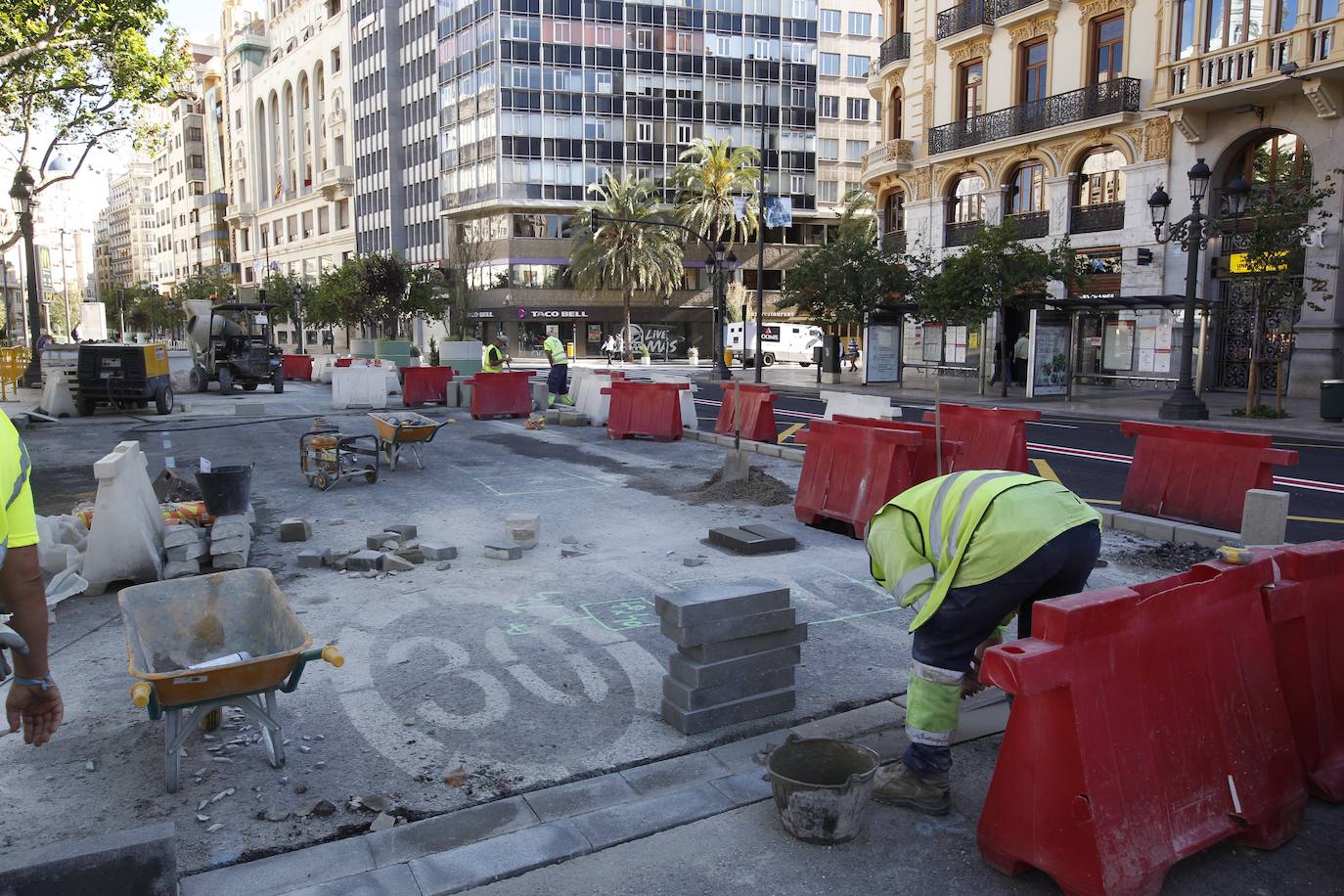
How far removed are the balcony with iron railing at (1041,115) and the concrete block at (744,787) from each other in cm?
3176

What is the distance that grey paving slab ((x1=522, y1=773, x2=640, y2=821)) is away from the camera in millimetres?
4012

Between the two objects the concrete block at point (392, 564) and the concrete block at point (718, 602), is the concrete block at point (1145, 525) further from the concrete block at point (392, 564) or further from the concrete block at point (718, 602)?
the concrete block at point (392, 564)

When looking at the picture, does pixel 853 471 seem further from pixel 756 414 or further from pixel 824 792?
pixel 756 414

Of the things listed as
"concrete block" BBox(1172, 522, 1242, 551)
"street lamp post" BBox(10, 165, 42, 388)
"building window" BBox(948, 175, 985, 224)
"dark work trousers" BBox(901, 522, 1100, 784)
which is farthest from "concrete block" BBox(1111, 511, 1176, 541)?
"building window" BBox(948, 175, 985, 224)

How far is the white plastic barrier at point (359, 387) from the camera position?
24125mm

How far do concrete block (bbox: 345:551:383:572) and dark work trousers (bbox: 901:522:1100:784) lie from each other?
17.1 feet

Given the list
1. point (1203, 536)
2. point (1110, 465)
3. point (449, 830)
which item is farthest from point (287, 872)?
point (1110, 465)

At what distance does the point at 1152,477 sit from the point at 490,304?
60.9 metres

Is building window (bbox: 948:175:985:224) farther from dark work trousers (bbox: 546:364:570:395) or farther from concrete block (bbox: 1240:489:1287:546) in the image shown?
concrete block (bbox: 1240:489:1287:546)

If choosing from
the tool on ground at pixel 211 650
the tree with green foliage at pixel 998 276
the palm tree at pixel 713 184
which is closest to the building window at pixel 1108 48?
the tree with green foliage at pixel 998 276

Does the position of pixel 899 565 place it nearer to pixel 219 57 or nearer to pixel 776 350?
pixel 776 350

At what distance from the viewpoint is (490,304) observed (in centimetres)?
6694

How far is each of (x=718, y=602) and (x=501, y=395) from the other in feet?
54.8

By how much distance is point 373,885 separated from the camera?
3.44m
